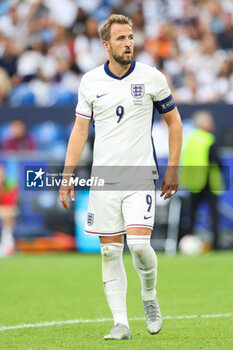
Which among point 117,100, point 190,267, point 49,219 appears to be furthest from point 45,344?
point 49,219

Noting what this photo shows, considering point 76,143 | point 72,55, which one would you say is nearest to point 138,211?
point 76,143

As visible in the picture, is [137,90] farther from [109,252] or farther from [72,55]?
[72,55]

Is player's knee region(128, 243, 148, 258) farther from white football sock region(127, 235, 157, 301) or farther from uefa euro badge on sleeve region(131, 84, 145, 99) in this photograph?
uefa euro badge on sleeve region(131, 84, 145, 99)

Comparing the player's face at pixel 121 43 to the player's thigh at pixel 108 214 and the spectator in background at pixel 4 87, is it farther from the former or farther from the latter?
the spectator in background at pixel 4 87

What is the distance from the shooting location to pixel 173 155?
17.2 feet

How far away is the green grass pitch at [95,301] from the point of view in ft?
16.5

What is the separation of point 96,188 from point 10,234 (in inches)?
313

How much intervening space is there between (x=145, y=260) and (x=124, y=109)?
3.41ft

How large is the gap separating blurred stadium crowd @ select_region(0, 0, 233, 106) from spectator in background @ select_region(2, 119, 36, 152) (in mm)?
2012

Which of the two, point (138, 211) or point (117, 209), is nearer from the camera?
point (138, 211)

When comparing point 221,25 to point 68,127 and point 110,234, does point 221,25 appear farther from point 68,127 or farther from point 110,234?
point 110,234

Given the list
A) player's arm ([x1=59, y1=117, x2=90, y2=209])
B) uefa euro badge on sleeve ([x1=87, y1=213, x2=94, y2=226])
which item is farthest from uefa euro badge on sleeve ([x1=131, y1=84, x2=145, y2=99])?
uefa euro badge on sleeve ([x1=87, y1=213, x2=94, y2=226])

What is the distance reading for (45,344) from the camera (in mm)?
4922

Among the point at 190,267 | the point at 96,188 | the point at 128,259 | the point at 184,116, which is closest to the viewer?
the point at 96,188
